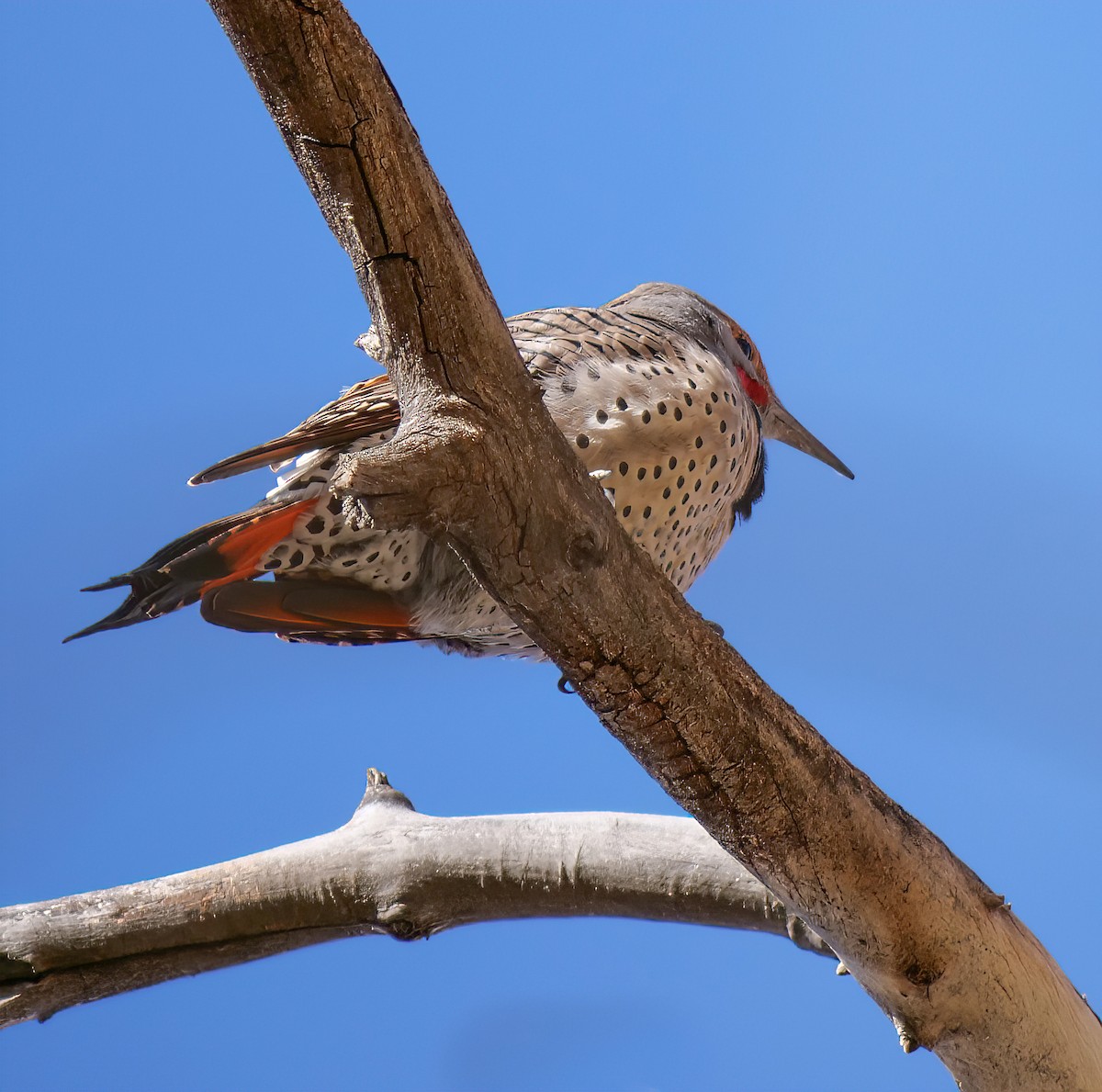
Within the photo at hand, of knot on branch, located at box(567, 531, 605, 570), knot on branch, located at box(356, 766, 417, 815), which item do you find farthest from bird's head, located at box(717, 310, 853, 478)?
knot on branch, located at box(567, 531, 605, 570)

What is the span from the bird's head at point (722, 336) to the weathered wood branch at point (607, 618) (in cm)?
90

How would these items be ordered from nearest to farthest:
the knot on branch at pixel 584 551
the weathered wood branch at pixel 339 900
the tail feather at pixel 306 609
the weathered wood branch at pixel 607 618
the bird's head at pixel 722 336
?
the weathered wood branch at pixel 607 618, the knot on branch at pixel 584 551, the tail feather at pixel 306 609, the weathered wood branch at pixel 339 900, the bird's head at pixel 722 336

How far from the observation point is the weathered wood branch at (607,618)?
0.99 m

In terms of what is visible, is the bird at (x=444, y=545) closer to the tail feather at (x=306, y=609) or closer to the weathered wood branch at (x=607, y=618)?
the tail feather at (x=306, y=609)

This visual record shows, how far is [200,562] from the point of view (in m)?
1.38

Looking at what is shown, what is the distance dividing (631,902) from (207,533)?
89 cm

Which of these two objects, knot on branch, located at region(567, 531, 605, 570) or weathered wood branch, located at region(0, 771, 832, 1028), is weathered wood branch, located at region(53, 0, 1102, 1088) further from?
weathered wood branch, located at region(0, 771, 832, 1028)

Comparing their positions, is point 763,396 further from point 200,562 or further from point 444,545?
point 200,562

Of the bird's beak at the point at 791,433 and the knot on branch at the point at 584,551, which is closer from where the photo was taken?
the knot on branch at the point at 584,551

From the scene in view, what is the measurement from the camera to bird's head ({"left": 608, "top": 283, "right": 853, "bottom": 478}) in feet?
6.52

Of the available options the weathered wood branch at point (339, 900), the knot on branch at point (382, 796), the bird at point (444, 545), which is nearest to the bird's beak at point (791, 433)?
the bird at point (444, 545)

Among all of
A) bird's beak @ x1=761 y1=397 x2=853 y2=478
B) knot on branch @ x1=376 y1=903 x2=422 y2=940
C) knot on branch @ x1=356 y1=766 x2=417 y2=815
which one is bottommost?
knot on branch @ x1=376 y1=903 x2=422 y2=940

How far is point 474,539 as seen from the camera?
1.07 meters

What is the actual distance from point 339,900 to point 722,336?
111 centimetres
